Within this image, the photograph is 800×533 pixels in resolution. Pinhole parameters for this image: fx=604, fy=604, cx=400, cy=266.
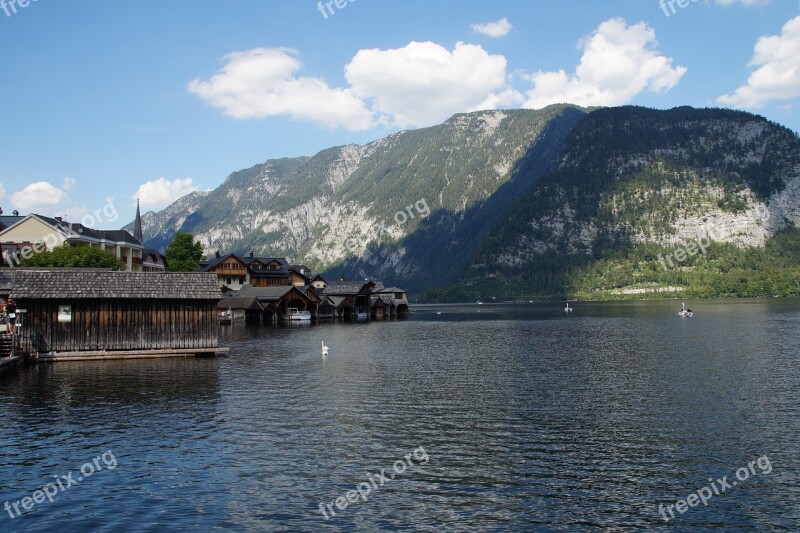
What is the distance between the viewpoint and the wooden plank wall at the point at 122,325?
151 feet

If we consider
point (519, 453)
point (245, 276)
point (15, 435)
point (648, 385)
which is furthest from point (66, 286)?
point (245, 276)

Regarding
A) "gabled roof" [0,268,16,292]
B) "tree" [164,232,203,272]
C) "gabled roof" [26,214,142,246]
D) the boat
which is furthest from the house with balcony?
the boat

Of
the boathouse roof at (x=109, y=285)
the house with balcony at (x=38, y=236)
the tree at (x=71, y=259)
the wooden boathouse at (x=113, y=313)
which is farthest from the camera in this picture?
the house with balcony at (x=38, y=236)

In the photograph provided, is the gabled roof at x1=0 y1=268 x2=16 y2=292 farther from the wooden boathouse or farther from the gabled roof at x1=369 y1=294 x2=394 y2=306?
the gabled roof at x1=369 y1=294 x2=394 y2=306

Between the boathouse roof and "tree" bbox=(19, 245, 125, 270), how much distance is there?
3122 cm

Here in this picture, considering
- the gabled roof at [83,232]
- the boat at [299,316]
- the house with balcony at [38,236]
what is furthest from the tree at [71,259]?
the boat at [299,316]

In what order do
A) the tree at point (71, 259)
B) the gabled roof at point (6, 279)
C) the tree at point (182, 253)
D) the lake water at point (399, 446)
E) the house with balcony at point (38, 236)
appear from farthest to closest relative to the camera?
the tree at point (182, 253) → the house with balcony at point (38, 236) → the tree at point (71, 259) → the gabled roof at point (6, 279) → the lake water at point (399, 446)

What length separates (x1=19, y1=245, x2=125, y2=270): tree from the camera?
76375 millimetres

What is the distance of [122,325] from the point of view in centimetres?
4747

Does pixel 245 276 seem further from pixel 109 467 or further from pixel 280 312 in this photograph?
pixel 109 467

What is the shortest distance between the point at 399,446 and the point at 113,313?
33263 mm

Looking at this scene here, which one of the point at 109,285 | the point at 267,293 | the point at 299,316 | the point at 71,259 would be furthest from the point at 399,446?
the point at 267,293

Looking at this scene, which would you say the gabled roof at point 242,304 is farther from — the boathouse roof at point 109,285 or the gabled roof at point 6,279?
the boathouse roof at point 109,285

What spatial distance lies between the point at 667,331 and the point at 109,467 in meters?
72.4
